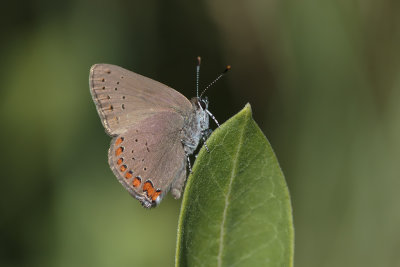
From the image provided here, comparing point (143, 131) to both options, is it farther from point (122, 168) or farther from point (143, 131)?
point (122, 168)

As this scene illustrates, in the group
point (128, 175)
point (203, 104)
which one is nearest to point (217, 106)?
point (203, 104)

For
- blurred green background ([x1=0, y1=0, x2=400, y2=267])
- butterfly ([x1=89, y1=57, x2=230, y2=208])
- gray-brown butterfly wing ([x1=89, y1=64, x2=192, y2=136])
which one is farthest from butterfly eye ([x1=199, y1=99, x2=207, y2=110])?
blurred green background ([x1=0, y1=0, x2=400, y2=267])

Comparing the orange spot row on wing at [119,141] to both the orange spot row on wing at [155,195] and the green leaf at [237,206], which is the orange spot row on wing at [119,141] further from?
the green leaf at [237,206]

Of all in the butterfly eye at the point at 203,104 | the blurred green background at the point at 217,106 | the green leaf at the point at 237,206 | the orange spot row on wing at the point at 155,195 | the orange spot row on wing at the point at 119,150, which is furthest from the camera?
the blurred green background at the point at 217,106

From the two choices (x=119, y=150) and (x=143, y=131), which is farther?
(x=143, y=131)

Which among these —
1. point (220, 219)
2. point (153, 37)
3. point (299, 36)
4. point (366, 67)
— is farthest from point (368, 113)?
point (220, 219)

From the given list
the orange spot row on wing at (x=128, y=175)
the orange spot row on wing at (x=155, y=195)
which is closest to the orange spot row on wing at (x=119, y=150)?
the orange spot row on wing at (x=128, y=175)
